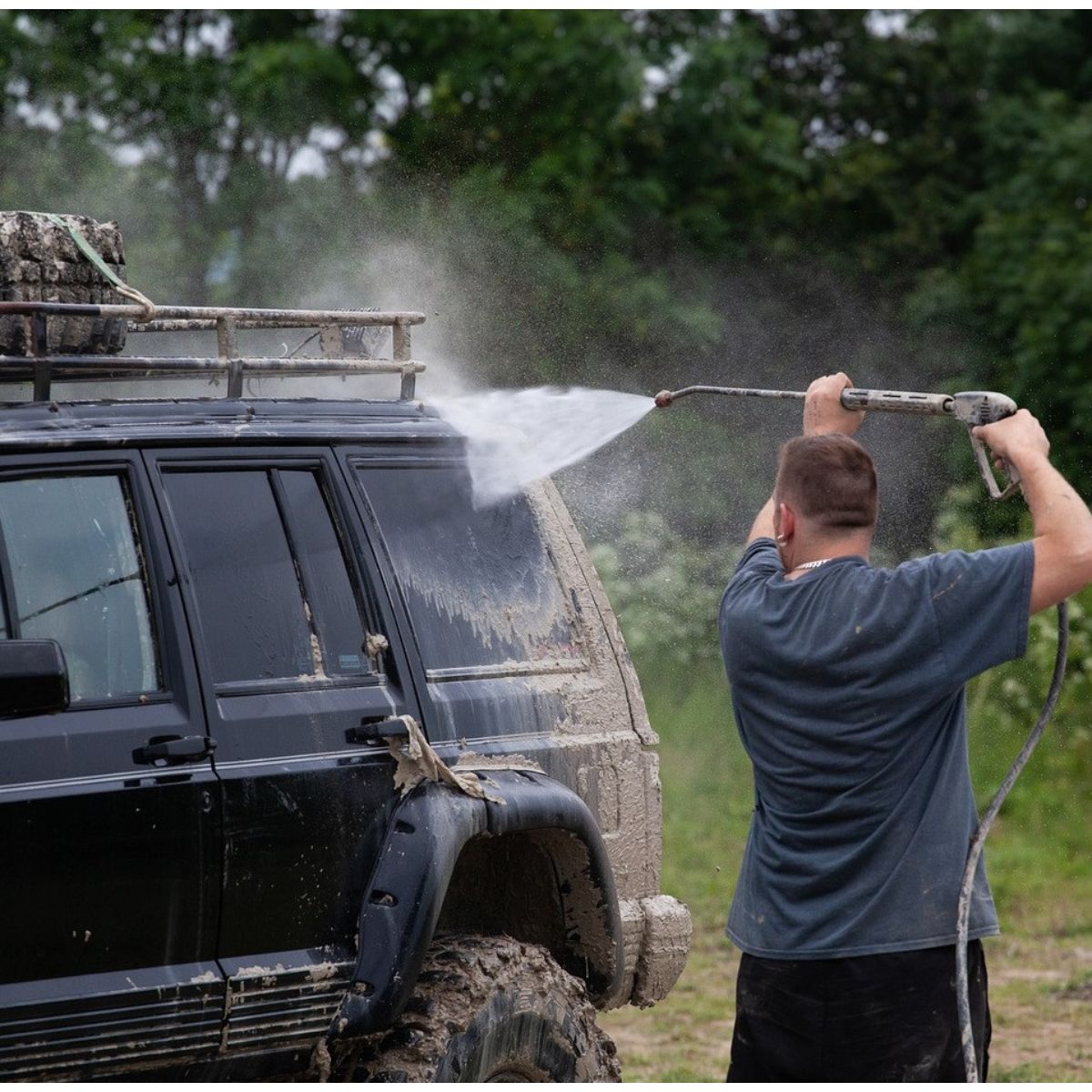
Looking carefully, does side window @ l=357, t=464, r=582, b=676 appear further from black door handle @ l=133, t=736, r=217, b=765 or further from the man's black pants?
the man's black pants

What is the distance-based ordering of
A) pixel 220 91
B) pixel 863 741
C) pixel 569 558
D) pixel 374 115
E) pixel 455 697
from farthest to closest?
pixel 374 115
pixel 220 91
pixel 569 558
pixel 455 697
pixel 863 741

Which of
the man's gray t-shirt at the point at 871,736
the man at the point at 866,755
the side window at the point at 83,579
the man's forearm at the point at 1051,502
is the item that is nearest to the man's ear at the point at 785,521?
the man at the point at 866,755

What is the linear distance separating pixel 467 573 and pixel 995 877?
7.04 m

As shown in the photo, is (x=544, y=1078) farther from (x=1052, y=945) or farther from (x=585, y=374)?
(x=585, y=374)

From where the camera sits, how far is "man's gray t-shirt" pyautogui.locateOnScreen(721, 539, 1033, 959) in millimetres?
3484

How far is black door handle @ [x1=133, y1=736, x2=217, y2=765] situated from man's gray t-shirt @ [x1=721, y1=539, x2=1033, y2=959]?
4.11 feet

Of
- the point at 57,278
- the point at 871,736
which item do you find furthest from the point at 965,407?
the point at 57,278

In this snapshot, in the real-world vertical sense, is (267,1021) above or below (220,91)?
below

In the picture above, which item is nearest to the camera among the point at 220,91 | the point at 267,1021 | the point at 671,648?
the point at 267,1021

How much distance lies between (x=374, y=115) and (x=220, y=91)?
187 centimetres

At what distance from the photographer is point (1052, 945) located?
9.37m

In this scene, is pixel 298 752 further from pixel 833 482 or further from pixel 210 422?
pixel 833 482

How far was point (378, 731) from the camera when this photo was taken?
4.29 meters

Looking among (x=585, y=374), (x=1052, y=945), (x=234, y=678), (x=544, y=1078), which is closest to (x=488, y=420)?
(x=234, y=678)
